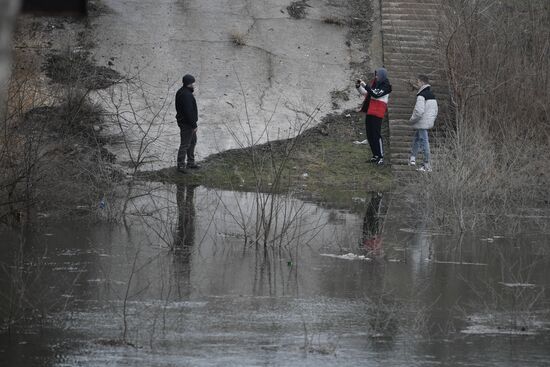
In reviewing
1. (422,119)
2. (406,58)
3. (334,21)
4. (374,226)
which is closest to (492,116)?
(422,119)

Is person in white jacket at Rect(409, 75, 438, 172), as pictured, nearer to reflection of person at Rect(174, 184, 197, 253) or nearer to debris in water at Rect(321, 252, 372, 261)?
reflection of person at Rect(174, 184, 197, 253)

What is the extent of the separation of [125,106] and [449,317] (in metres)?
11.1

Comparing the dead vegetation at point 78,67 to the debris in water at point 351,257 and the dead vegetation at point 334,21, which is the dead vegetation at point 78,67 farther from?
the debris in water at point 351,257

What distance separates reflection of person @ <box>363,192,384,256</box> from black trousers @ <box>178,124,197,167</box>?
3.19m

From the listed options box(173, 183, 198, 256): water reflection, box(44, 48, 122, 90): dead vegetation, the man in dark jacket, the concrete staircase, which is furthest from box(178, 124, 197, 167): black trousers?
the concrete staircase

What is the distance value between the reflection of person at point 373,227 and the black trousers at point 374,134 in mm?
1711

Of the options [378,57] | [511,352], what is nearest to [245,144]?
[378,57]

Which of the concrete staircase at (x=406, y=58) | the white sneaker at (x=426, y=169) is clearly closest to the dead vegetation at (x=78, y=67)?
the concrete staircase at (x=406, y=58)

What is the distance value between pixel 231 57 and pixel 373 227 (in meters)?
8.84

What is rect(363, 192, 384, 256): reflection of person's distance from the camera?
34.4 ft

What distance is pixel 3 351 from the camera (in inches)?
255

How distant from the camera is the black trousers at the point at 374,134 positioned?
16.2 m

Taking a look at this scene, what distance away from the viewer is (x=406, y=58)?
19188 mm

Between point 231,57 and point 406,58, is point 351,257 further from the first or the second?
point 231,57
